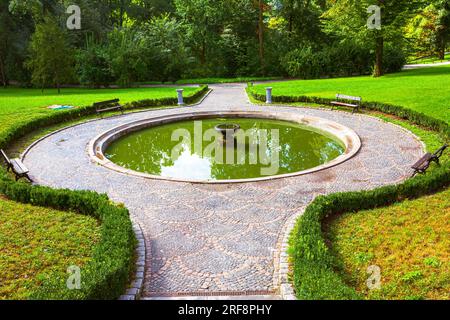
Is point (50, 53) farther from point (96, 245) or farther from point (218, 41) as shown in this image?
point (96, 245)

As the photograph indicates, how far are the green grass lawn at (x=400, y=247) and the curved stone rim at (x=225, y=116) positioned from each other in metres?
3.59

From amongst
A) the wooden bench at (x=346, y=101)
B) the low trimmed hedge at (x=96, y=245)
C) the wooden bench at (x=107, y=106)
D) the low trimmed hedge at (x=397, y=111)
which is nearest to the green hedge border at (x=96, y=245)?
the low trimmed hedge at (x=96, y=245)

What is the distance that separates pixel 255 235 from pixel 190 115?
14.0 m

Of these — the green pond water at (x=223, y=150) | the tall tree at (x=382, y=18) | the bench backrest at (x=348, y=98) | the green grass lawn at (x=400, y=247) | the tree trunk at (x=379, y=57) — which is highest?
the tall tree at (x=382, y=18)

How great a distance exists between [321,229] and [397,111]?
12.3 m

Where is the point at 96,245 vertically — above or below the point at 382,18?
below

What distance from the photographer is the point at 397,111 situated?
59.9 ft

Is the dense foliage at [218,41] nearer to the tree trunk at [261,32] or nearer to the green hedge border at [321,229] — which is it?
the tree trunk at [261,32]

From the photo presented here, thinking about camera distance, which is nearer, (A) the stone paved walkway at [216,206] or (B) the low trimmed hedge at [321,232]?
(B) the low trimmed hedge at [321,232]

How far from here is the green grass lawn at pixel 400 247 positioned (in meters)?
6.12

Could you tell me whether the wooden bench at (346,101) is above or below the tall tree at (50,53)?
below

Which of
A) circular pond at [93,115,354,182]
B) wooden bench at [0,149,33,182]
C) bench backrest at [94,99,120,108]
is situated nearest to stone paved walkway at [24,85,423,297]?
wooden bench at [0,149,33,182]

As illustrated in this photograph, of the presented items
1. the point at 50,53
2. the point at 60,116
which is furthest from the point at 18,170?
the point at 50,53

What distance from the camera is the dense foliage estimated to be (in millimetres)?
32125
